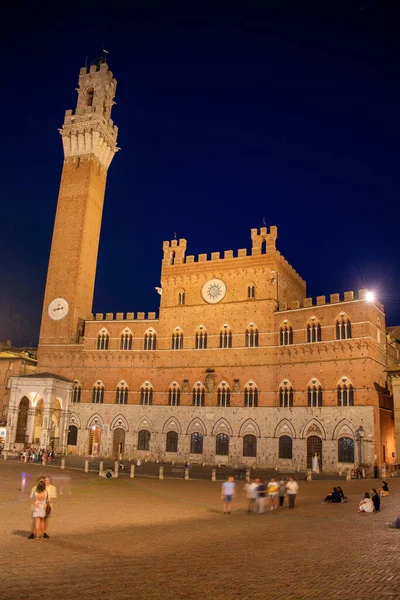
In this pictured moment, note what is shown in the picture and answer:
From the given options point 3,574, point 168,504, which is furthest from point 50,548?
point 168,504

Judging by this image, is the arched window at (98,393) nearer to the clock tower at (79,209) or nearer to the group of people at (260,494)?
the clock tower at (79,209)

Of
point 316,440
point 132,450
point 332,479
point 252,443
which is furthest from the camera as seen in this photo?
point 132,450

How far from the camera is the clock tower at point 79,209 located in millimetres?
48031

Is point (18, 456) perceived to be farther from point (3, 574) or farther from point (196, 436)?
point (3, 574)

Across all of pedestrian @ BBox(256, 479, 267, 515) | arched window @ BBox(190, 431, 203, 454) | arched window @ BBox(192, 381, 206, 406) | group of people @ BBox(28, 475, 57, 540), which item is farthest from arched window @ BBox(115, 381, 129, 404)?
group of people @ BBox(28, 475, 57, 540)

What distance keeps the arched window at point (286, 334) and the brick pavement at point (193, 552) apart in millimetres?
19949

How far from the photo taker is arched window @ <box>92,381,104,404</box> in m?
45.6

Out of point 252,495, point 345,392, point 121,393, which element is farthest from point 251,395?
point 252,495

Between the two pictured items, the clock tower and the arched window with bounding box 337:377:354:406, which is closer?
the arched window with bounding box 337:377:354:406

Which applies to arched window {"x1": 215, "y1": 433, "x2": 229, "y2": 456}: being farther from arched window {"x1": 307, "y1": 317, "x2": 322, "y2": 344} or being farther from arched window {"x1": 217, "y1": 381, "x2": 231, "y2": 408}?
arched window {"x1": 307, "y1": 317, "x2": 322, "y2": 344}

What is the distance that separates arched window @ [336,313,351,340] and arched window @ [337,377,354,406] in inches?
121

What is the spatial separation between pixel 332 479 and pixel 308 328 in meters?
11.8

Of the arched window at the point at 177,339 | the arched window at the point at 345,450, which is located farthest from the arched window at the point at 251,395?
the arched window at the point at 345,450

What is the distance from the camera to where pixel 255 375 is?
4031cm
